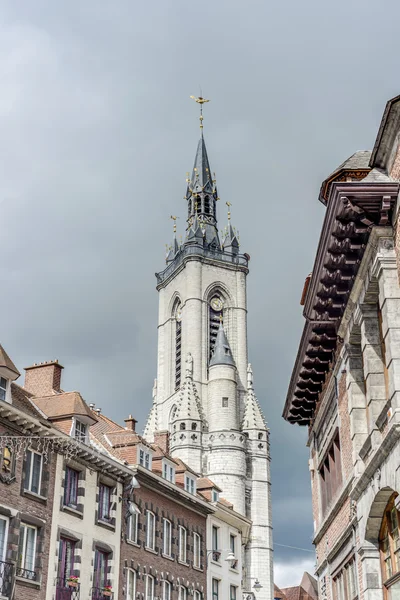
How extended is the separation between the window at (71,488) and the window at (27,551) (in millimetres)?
2143

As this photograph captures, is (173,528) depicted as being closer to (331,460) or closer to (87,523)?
(87,523)

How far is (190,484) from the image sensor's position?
3934cm

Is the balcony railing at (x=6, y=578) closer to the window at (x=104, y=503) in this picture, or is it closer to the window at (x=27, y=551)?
the window at (x=27, y=551)

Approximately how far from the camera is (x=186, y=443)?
86.5 metres

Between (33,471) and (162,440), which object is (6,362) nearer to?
(33,471)

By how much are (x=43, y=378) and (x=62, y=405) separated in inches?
153

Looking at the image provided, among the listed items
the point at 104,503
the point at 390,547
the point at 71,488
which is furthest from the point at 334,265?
the point at 104,503

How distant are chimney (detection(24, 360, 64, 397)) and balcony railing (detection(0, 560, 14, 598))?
9.32 m

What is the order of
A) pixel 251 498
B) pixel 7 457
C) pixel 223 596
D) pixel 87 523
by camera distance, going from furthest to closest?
pixel 251 498, pixel 223 596, pixel 87 523, pixel 7 457

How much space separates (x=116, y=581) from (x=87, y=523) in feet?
9.50

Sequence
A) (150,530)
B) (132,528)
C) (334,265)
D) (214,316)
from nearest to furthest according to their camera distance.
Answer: (334,265) → (132,528) → (150,530) → (214,316)

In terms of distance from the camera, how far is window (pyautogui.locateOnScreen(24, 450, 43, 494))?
87.0 feet

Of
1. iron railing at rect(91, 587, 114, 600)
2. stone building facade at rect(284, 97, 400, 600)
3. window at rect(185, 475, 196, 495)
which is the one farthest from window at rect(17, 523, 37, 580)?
window at rect(185, 475, 196, 495)

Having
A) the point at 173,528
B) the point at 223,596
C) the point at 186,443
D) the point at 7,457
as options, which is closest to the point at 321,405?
the point at 7,457
